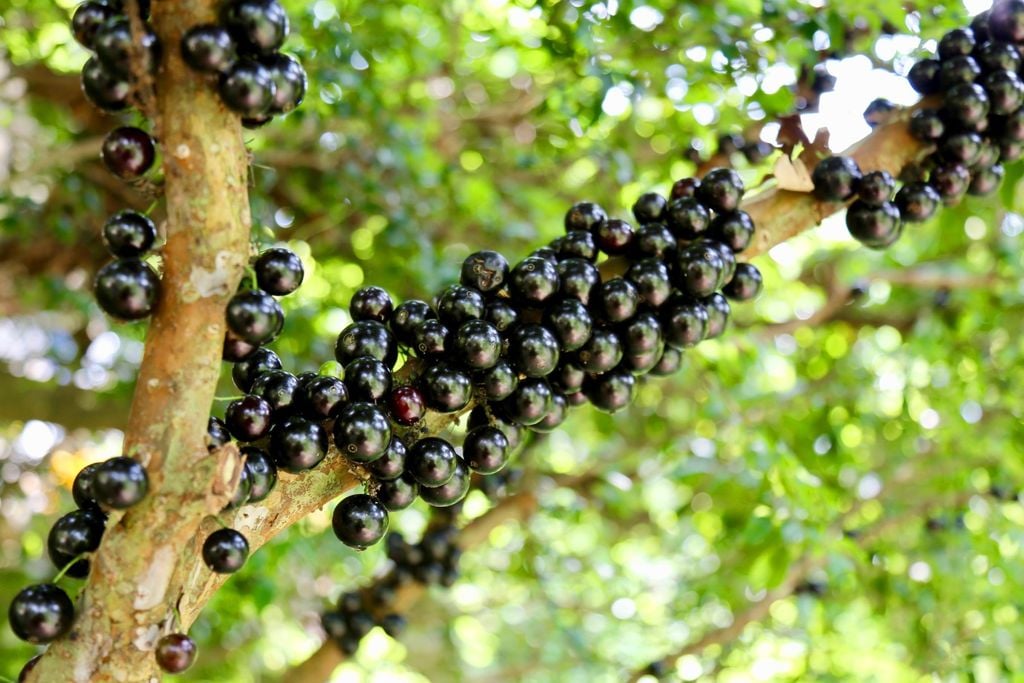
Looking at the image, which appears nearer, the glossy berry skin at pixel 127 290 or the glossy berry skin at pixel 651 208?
the glossy berry skin at pixel 127 290

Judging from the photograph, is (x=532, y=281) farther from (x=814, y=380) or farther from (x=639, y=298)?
(x=814, y=380)

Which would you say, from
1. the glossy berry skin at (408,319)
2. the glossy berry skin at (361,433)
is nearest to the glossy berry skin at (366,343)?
the glossy berry skin at (408,319)

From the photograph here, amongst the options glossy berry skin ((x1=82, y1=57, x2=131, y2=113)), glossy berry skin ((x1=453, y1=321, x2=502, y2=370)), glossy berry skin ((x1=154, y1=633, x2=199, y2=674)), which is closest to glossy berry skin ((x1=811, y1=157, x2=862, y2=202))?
glossy berry skin ((x1=453, y1=321, x2=502, y2=370))

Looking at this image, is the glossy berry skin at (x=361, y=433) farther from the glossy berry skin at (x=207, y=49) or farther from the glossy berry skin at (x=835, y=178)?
the glossy berry skin at (x=835, y=178)

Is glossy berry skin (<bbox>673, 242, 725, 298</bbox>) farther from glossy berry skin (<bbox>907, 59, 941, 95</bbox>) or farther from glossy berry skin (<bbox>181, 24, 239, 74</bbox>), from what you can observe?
glossy berry skin (<bbox>181, 24, 239, 74</bbox>)

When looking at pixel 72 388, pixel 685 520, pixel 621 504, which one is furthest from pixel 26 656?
pixel 685 520
